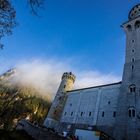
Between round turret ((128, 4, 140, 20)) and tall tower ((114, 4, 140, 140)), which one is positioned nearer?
tall tower ((114, 4, 140, 140))

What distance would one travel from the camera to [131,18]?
45.1 metres

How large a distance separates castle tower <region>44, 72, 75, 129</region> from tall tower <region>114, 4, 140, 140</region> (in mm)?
19034

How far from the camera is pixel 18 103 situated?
78.0 meters

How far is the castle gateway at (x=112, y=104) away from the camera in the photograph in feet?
97.5

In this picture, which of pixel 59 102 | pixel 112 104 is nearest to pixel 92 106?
pixel 112 104

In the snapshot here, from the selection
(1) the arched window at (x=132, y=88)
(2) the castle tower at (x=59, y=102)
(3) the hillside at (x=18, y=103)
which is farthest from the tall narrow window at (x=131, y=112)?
(3) the hillside at (x=18, y=103)

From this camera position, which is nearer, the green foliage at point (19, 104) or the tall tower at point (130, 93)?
the tall tower at point (130, 93)

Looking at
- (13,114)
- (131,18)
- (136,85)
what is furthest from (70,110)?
(13,114)

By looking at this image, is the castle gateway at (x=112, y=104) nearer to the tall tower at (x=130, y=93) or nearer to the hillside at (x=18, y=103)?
the tall tower at (x=130, y=93)

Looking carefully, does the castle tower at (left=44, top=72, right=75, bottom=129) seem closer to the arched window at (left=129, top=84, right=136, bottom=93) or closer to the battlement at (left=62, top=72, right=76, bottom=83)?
the battlement at (left=62, top=72, right=76, bottom=83)

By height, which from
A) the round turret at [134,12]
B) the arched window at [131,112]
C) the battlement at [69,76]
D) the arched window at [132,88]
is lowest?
the arched window at [131,112]

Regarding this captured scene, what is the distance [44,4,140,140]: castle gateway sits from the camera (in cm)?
2970

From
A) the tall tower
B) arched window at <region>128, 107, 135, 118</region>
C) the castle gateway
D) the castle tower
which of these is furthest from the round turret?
arched window at <region>128, 107, 135, 118</region>

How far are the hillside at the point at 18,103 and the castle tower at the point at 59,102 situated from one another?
21.7 m
